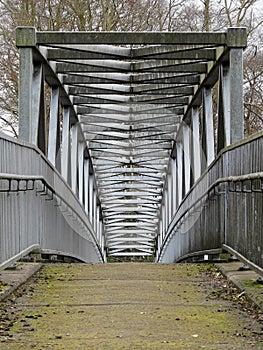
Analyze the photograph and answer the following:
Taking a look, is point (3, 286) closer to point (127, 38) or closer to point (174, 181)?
point (127, 38)

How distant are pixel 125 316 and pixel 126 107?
17861 millimetres

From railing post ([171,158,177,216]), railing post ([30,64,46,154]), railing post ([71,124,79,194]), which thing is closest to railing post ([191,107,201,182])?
railing post ([71,124,79,194])

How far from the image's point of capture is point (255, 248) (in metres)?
7.25

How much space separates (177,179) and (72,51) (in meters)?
13.8

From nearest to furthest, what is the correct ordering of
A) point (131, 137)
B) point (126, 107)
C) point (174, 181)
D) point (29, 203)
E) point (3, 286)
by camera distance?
1. point (3, 286)
2. point (29, 203)
3. point (126, 107)
4. point (131, 137)
5. point (174, 181)

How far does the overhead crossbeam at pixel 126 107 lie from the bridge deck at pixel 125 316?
439cm

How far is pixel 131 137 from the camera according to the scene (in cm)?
2828

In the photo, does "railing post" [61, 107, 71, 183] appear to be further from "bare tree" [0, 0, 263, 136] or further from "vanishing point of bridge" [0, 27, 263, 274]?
"bare tree" [0, 0, 263, 136]

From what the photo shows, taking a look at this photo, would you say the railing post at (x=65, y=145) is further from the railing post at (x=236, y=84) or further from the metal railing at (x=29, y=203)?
the railing post at (x=236, y=84)

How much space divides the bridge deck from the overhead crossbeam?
14.4 feet

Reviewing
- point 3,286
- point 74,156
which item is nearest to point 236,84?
point 3,286

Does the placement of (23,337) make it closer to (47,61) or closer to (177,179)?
(47,61)

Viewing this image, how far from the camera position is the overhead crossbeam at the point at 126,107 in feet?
42.9

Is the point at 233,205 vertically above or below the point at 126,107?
below
